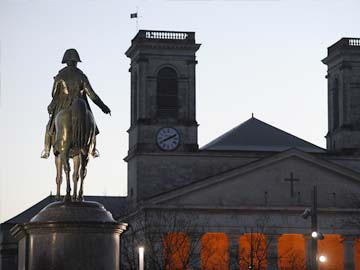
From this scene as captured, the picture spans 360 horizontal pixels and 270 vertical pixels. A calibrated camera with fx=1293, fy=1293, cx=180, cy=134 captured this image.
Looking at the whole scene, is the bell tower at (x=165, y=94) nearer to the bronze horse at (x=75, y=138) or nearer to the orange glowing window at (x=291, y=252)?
the orange glowing window at (x=291, y=252)

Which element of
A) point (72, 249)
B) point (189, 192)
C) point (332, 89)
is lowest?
point (72, 249)

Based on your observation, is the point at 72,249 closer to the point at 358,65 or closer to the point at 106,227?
the point at 106,227

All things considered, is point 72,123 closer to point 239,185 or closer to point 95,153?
point 95,153

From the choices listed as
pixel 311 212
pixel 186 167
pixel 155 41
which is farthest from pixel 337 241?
pixel 311 212

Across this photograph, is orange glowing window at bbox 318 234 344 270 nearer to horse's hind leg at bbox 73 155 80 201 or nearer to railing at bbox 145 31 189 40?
railing at bbox 145 31 189 40

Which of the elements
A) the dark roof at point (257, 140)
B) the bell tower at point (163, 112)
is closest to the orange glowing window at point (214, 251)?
the bell tower at point (163, 112)

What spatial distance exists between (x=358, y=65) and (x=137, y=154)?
695 inches

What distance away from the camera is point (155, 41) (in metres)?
89.6

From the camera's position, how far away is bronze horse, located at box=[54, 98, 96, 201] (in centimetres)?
1858

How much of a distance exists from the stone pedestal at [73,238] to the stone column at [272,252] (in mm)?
68326

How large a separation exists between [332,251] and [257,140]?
11468mm

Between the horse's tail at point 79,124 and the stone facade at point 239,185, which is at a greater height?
the stone facade at point 239,185

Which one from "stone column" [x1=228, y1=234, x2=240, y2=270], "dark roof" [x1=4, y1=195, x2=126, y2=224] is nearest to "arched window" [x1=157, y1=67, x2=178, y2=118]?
"stone column" [x1=228, y1=234, x2=240, y2=270]

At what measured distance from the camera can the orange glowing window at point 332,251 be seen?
90500mm
